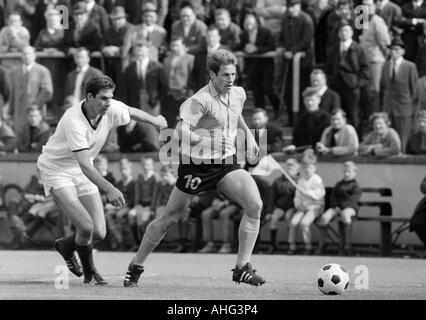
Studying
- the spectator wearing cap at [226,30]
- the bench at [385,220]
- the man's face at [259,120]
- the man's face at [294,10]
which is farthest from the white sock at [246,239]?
the spectator wearing cap at [226,30]

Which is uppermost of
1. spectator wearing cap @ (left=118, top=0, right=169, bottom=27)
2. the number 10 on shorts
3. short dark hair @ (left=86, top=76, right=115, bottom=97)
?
spectator wearing cap @ (left=118, top=0, right=169, bottom=27)

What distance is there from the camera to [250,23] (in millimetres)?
21375

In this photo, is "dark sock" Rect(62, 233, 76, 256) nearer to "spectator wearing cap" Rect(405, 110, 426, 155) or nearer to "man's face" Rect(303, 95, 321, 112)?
"man's face" Rect(303, 95, 321, 112)

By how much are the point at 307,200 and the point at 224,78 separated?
7560mm

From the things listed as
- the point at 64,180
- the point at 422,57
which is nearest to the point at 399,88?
the point at 422,57

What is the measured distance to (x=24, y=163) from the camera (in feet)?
73.0

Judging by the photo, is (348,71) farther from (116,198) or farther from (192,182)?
(116,198)

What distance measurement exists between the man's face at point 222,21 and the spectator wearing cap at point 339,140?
2.73 metres

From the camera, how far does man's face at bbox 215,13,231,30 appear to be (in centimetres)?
2142

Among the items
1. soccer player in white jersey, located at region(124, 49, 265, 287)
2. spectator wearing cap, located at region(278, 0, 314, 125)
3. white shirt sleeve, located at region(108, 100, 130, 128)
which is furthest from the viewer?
spectator wearing cap, located at region(278, 0, 314, 125)

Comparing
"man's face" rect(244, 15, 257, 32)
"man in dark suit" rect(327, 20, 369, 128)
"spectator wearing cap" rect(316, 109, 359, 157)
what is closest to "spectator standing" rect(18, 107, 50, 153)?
"man's face" rect(244, 15, 257, 32)

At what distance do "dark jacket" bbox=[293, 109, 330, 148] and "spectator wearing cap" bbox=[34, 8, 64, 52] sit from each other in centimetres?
536

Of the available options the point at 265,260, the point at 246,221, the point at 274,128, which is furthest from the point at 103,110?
the point at 274,128
